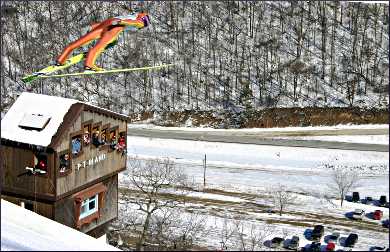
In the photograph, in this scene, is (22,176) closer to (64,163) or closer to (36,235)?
(64,163)

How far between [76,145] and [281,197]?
682 inches

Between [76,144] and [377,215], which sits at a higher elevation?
[76,144]

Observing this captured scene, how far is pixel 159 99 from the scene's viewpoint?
4022 cm

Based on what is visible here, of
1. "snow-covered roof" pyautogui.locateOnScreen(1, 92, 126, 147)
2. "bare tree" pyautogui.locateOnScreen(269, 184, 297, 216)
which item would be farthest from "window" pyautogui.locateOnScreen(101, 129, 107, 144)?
"bare tree" pyautogui.locateOnScreen(269, 184, 297, 216)

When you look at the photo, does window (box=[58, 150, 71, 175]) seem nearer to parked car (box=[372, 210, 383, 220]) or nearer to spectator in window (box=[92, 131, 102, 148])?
spectator in window (box=[92, 131, 102, 148])

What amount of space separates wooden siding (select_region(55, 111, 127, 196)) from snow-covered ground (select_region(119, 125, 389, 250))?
8661mm

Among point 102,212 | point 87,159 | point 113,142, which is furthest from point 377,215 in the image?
point 87,159

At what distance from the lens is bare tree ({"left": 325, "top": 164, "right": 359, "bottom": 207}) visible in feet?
112

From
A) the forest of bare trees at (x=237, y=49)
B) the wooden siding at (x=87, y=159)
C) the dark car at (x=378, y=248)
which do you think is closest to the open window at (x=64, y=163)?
the wooden siding at (x=87, y=159)

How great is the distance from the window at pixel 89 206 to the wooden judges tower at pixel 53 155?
0.10ft

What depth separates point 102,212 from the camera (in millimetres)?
20875

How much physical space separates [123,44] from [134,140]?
6648 mm

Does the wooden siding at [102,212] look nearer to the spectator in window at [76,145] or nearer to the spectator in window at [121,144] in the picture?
the spectator in window at [121,144]

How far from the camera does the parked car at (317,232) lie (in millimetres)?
28094
